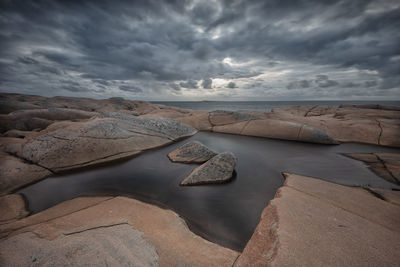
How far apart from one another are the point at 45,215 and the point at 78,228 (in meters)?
0.86

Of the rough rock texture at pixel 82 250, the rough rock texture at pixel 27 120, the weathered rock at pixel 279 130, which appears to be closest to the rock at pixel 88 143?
the rough rock texture at pixel 82 250

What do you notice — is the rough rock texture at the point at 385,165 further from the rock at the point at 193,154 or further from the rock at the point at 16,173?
the rock at the point at 16,173

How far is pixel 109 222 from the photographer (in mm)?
1842

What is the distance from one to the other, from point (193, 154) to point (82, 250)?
121 inches

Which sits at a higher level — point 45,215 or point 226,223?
point 45,215

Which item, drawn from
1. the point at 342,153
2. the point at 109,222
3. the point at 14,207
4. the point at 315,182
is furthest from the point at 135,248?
the point at 342,153

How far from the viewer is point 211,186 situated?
301cm

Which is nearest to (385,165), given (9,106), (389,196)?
(389,196)

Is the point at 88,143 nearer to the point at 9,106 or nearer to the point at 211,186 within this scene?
the point at 211,186

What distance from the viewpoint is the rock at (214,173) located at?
310cm

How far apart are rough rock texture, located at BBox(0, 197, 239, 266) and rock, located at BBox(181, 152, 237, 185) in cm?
100

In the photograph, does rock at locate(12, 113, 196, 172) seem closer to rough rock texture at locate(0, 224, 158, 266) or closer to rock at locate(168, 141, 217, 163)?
rock at locate(168, 141, 217, 163)

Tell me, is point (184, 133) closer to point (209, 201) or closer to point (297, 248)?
point (209, 201)

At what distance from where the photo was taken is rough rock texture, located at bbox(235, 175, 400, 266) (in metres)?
1.34
